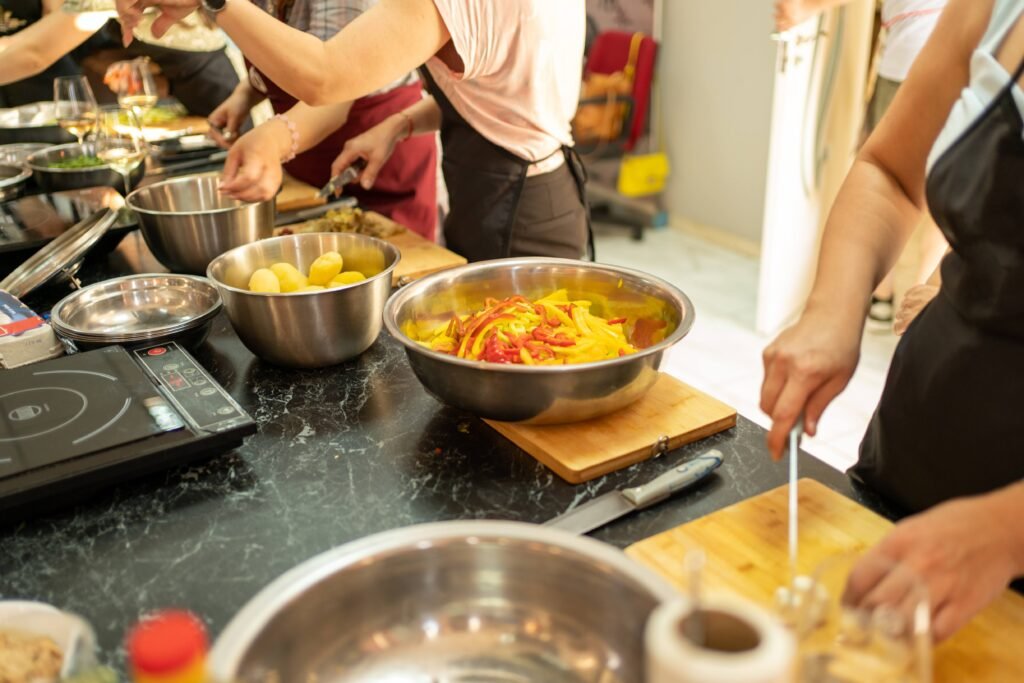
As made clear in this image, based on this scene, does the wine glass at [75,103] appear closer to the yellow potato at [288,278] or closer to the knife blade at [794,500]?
the yellow potato at [288,278]

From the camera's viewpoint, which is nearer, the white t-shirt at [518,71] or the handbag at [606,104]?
the white t-shirt at [518,71]

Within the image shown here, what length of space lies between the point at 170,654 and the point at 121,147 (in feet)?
6.22

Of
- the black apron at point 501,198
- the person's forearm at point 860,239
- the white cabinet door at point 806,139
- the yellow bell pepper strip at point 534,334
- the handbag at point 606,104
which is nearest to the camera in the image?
the person's forearm at point 860,239

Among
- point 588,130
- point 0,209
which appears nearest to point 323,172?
point 0,209

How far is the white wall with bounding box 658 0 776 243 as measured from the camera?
4418mm

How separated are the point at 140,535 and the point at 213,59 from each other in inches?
104

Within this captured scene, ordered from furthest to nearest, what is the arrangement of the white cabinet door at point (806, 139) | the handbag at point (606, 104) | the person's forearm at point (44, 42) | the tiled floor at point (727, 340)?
1. the handbag at point (606, 104)
2. the white cabinet door at point (806, 139)
3. the tiled floor at point (727, 340)
4. the person's forearm at point (44, 42)

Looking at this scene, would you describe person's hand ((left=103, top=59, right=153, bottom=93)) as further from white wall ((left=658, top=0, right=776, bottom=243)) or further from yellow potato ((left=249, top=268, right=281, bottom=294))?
white wall ((left=658, top=0, right=776, bottom=243))

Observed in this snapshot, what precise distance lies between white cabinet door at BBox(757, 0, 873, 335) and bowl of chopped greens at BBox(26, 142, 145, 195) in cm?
218

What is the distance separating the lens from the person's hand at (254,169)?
69.1 inches

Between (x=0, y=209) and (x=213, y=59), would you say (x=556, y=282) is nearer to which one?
(x=0, y=209)

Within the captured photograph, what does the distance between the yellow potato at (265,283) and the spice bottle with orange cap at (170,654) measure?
88cm

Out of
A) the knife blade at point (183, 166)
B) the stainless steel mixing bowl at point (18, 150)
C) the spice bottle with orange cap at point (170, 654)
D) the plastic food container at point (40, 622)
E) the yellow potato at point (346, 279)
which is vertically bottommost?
the knife blade at point (183, 166)

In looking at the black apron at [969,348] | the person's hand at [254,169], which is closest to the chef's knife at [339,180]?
the person's hand at [254,169]
